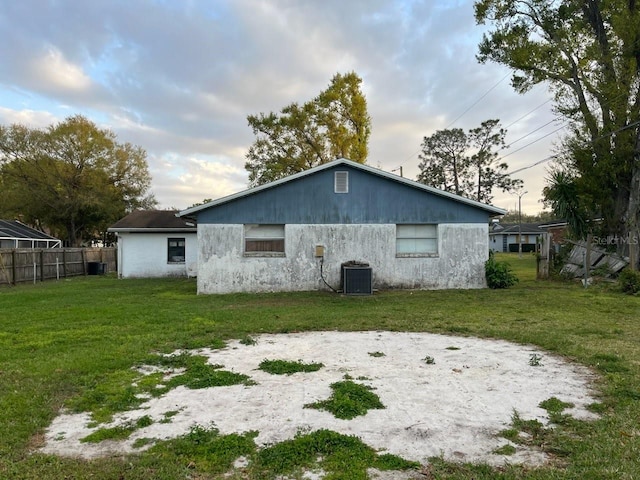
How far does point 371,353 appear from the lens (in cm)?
661

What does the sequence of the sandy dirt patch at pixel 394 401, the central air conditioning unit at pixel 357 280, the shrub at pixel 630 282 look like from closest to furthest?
the sandy dirt patch at pixel 394 401 → the shrub at pixel 630 282 → the central air conditioning unit at pixel 357 280

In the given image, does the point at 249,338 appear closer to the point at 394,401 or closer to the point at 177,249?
the point at 394,401

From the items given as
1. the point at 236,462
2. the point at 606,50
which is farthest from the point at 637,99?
the point at 236,462

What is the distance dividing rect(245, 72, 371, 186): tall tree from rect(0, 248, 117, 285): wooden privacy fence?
15611mm

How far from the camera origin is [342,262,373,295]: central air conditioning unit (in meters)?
14.0

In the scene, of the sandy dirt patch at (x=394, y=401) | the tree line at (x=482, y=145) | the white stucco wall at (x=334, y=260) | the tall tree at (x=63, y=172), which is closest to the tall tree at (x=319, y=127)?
the tree line at (x=482, y=145)

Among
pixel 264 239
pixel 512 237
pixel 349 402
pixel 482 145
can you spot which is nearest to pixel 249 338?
pixel 349 402

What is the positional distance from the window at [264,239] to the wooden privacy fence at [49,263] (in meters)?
11.0

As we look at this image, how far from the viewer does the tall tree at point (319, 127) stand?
3791cm

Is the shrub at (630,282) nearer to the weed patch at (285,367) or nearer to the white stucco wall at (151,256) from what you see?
the weed patch at (285,367)

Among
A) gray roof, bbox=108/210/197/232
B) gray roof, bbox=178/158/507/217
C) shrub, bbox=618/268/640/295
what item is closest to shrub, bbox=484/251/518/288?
gray roof, bbox=178/158/507/217

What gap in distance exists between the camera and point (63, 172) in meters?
35.2

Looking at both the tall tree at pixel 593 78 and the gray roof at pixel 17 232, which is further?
the gray roof at pixel 17 232

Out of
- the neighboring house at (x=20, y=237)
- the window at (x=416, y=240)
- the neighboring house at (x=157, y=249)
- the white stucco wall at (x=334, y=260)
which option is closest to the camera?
the white stucco wall at (x=334, y=260)
